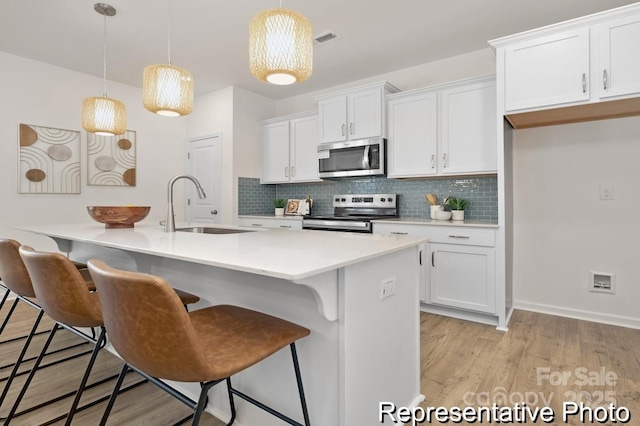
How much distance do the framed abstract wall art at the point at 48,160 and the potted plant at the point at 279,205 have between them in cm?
241

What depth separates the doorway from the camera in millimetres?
4738

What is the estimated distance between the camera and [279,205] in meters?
4.94

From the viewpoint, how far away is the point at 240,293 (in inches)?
60.2

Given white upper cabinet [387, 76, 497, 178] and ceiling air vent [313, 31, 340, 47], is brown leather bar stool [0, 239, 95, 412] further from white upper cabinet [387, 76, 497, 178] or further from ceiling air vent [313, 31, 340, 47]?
white upper cabinet [387, 76, 497, 178]

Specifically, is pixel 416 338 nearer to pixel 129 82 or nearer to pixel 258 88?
pixel 258 88

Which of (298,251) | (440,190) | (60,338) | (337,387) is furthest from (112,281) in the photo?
(440,190)

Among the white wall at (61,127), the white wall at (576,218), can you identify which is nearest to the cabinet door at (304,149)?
the white wall at (61,127)

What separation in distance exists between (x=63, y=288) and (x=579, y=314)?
12.1ft

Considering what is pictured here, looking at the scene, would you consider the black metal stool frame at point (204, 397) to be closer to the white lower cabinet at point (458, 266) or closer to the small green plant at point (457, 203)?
the white lower cabinet at point (458, 266)

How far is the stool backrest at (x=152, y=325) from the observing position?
889 millimetres

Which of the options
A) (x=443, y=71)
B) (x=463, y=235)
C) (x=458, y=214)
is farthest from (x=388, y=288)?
(x=443, y=71)

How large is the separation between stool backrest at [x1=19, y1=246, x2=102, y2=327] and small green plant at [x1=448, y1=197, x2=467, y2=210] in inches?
120

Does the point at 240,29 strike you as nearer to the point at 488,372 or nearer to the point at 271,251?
the point at 271,251

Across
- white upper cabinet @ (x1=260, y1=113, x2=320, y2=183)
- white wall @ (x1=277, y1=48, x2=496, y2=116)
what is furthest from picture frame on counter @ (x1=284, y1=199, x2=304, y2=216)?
white wall @ (x1=277, y1=48, x2=496, y2=116)
